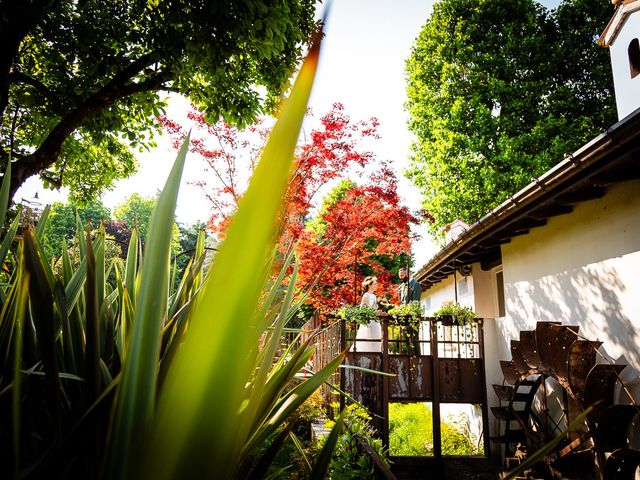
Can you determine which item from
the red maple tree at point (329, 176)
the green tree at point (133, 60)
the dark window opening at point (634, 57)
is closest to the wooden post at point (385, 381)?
the red maple tree at point (329, 176)

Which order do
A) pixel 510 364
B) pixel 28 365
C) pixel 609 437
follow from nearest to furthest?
pixel 28 365, pixel 609 437, pixel 510 364

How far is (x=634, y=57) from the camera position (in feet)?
30.8

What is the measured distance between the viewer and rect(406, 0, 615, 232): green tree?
1296 centimetres

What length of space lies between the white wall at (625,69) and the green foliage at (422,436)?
328 inches

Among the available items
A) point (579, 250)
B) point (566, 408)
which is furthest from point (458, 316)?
point (579, 250)

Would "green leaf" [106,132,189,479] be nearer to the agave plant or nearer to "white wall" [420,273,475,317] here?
the agave plant

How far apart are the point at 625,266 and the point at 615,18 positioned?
29.5 feet

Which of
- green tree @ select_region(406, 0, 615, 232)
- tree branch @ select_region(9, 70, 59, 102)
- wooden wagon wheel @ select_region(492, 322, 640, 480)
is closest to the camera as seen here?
wooden wagon wheel @ select_region(492, 322, 640, 480)

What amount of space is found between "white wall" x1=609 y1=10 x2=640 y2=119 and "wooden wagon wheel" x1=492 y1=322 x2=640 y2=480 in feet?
23.7

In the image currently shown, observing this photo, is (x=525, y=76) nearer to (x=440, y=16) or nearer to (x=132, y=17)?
(x=440, y=16)

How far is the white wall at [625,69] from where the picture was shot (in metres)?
9.26

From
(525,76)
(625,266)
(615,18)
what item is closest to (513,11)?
(525,76)

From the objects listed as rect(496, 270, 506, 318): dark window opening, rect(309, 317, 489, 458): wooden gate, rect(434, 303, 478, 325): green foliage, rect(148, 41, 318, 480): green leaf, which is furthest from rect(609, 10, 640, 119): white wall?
rect(148, 41, 318, 480): green leaf

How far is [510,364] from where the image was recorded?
6.28 m
